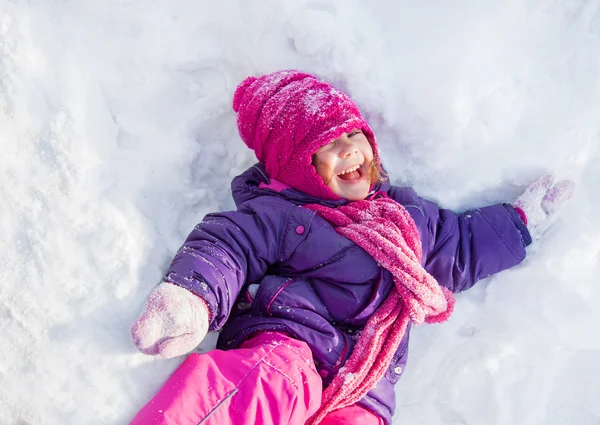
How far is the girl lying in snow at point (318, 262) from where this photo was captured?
4.91 ft

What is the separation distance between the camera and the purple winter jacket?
164 centimetres

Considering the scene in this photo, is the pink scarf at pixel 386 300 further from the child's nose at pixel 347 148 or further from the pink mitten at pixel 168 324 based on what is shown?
the pink mitten at pixel 168 324

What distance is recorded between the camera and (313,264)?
1.73 meters

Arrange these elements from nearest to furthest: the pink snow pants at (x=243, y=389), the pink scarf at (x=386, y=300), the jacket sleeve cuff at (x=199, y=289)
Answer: the pink snow pants at (x=243, y=389) → the jacket sleeve cuff at (x=199, y=289) → the pink scarf at (x=386, y=300)

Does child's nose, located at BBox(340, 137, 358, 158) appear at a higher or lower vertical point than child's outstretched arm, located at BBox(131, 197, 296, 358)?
higher

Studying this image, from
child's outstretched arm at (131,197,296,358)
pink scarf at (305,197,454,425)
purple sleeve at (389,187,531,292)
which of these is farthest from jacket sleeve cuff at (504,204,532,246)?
child's outstretched arm at (131,197,296,358)

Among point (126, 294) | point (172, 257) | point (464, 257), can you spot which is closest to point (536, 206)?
point (464, 257)

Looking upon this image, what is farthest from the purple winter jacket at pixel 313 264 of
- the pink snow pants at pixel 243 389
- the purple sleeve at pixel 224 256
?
the pink snow pants at pixel 243 389

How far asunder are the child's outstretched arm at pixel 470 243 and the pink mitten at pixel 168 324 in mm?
779

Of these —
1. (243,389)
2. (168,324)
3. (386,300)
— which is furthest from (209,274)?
(386,300)

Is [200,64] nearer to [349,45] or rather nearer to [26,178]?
[349,45]

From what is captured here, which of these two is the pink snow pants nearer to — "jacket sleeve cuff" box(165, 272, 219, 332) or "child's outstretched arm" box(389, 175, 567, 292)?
"jacket sleeve cuff" box(165, 272, 219, 332)

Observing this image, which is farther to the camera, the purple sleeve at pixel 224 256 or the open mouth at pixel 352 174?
the open mouth at pixel 352 174

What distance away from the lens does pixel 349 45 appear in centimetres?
188
